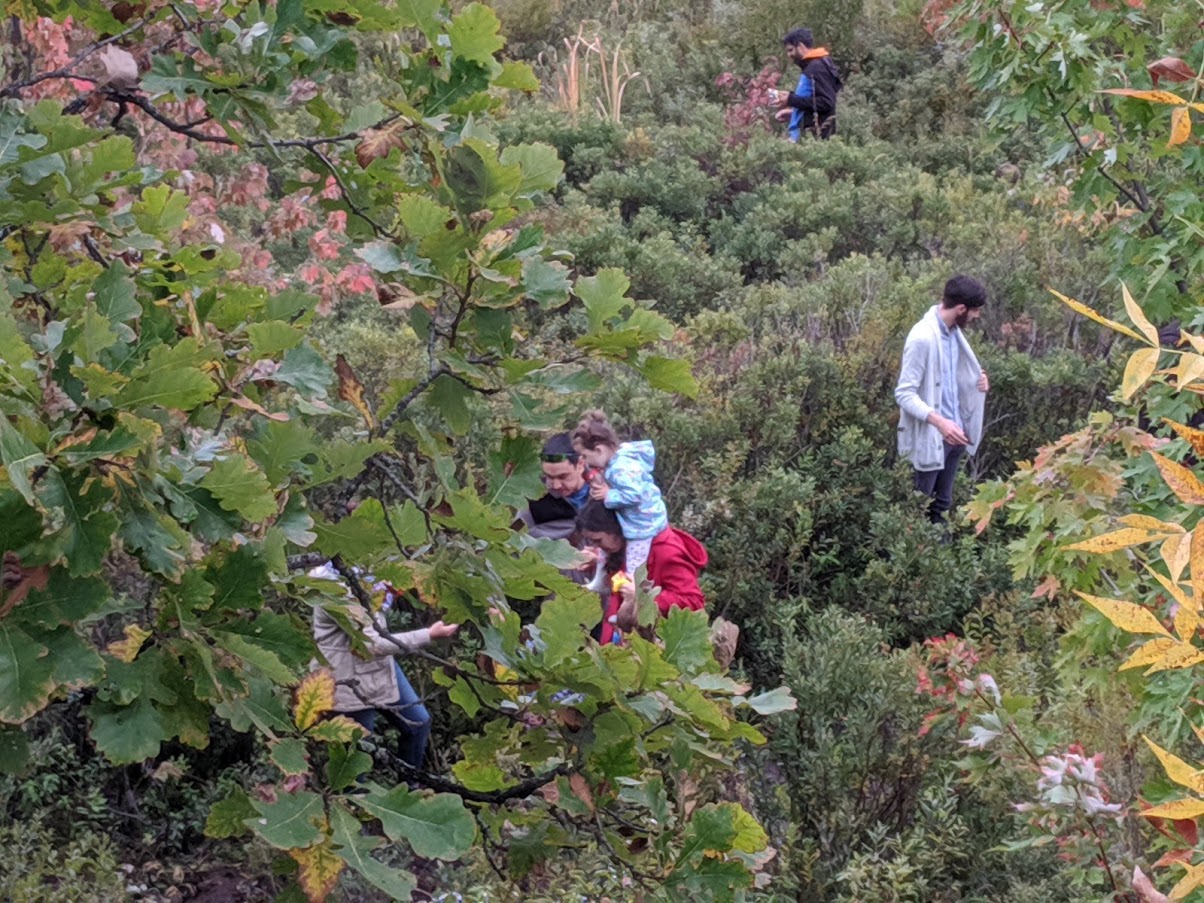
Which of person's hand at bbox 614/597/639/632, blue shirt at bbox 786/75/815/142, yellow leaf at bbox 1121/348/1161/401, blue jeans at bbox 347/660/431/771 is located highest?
yellow leaf at bbox 1121/348/1161/401

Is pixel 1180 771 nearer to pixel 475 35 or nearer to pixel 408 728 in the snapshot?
pixel 475 35

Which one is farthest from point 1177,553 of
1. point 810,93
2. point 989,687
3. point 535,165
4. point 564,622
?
point 810,93

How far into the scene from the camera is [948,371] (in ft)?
23.0

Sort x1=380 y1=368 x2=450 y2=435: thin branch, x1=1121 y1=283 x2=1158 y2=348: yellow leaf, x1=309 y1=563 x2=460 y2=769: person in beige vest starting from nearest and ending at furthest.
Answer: x1=1121 y1=283 x2=1158 y2=348: yellow leaf < x1=380 y1=368 x2=450 y2=435: thin branch < x1=309 y1=563 x2=460 y2=769: person in beige vest

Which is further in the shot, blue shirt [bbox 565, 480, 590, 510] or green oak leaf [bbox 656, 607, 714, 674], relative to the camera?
blue shirt [bbox 565, 480, 590, 510]

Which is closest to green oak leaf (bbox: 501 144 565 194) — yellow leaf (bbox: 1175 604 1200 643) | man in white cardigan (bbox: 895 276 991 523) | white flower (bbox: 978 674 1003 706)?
yellow leaf (bbox: 1175 604 1200 643)

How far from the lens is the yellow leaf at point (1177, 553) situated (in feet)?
3.40

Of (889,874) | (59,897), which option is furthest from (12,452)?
(59,897)

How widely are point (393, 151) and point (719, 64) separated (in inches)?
522

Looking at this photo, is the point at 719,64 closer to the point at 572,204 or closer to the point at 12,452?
the point at 572,204

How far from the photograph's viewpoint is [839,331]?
27.5 ft

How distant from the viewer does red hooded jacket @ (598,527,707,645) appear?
4598 mm

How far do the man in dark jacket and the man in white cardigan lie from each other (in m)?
6.30

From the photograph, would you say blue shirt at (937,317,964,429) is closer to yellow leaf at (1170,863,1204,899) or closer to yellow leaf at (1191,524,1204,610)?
yellow leaf at (1170,863,1204,899)
